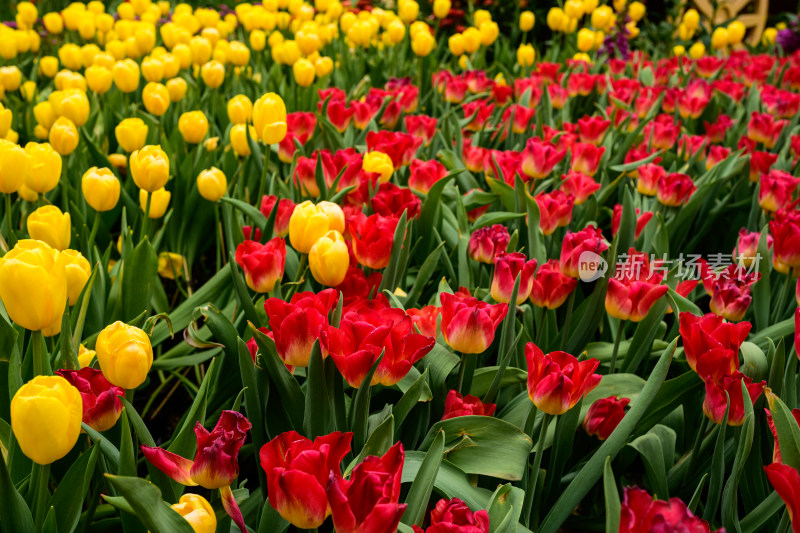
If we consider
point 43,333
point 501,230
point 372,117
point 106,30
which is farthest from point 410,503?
point 106,30

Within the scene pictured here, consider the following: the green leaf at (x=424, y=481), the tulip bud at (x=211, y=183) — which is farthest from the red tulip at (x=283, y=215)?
the green leaf at (x=424, y=481)

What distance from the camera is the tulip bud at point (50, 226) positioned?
3.78 ft

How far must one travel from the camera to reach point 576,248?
4.00 ft

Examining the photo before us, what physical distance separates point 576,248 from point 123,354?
0.72 meters

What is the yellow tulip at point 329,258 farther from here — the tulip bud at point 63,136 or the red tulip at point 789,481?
the tulip bud at point 63,136

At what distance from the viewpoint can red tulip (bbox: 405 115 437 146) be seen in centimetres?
214

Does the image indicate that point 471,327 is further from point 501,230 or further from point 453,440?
point 501,230

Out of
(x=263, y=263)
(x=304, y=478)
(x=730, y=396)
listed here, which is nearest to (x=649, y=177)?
(x=730, y=396)

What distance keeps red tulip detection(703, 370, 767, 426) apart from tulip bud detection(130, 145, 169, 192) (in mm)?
990

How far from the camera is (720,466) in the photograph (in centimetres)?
97

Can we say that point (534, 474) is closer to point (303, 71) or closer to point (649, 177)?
point (649, 177)

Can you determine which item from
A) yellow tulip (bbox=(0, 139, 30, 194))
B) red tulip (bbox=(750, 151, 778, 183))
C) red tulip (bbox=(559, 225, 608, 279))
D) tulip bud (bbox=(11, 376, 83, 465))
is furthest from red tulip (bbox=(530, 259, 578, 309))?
red tulip (bbox=(750, 151, 778, 183))

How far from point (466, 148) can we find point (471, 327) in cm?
110

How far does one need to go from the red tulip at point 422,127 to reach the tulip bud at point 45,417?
60.7 inches
